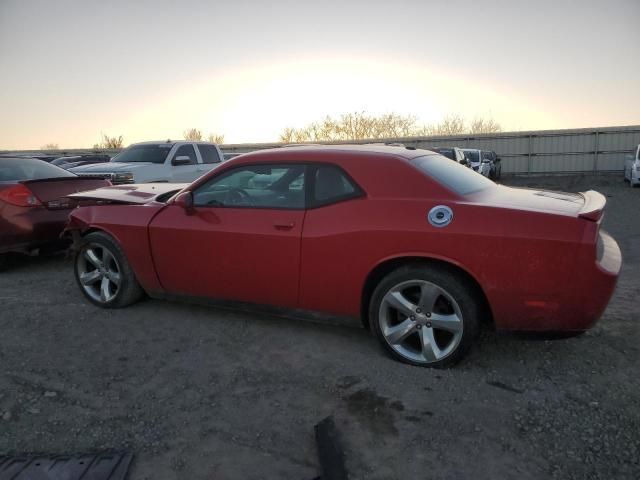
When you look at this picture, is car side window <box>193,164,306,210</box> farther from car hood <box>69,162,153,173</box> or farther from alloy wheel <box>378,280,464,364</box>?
car hood <box>69,162,153,173</box>

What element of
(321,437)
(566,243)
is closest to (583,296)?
(566,243)

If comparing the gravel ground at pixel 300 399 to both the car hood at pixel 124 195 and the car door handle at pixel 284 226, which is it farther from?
the car hood at pixel 124 195

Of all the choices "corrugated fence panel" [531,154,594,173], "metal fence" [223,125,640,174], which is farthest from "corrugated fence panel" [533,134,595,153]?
"corrugated fence panel" [531,154,594,173]

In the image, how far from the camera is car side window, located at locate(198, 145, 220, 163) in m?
11.9

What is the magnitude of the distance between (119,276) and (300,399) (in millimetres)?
2430

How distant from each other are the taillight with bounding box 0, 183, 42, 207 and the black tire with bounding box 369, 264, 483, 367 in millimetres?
4725

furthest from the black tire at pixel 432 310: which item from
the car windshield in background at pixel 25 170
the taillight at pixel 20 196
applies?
the car windshield in background at pixel 25 170

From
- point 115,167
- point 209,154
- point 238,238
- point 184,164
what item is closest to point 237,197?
point 238,238

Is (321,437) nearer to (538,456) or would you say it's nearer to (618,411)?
(538,456)

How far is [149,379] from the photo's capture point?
3396 mm

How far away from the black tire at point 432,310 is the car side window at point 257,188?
0.92 m

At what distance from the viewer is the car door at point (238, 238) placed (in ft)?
12.4

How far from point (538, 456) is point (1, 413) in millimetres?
3090

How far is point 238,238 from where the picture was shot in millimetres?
3908
